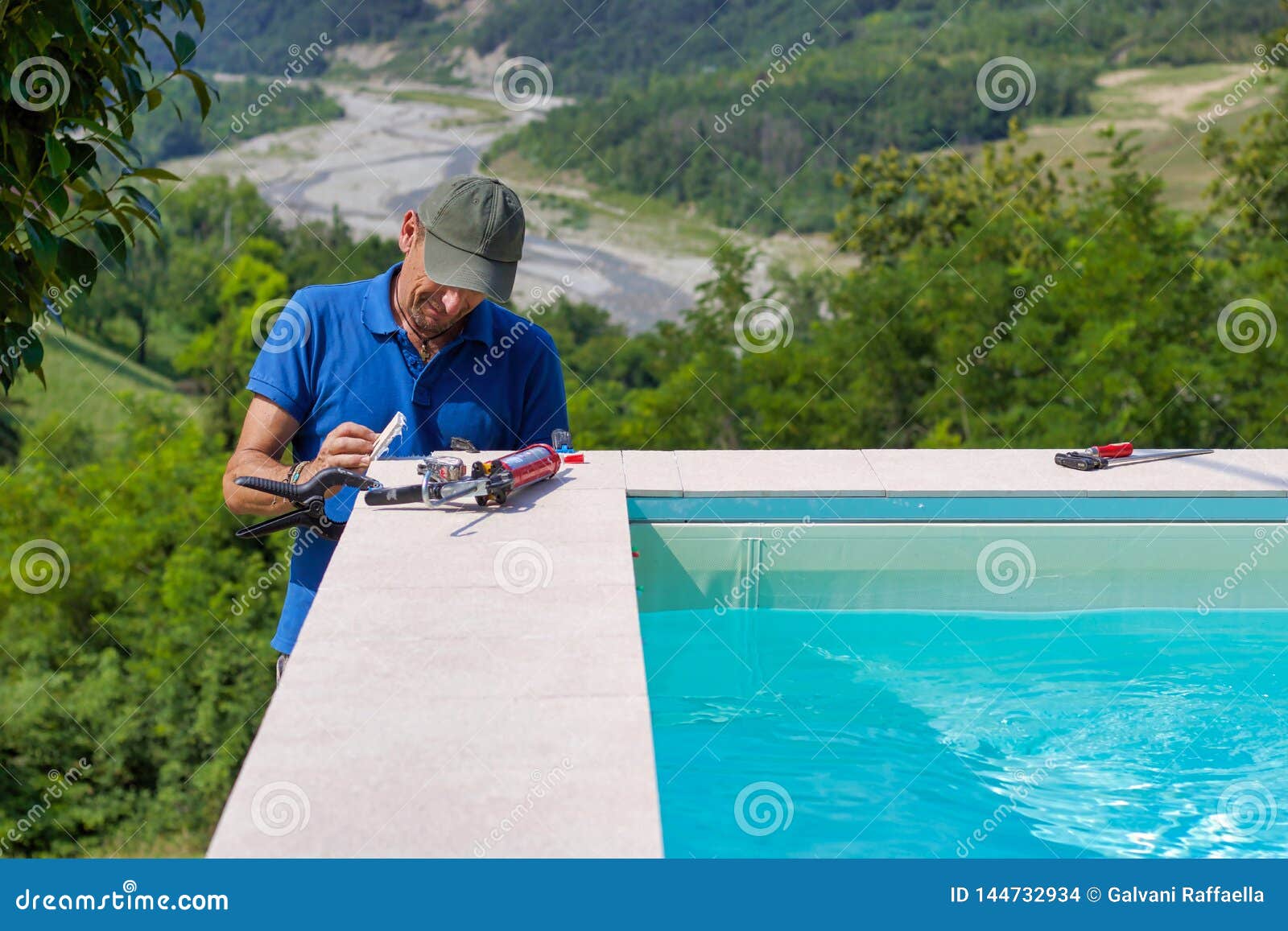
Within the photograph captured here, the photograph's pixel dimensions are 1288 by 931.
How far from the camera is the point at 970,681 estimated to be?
11.4 feet

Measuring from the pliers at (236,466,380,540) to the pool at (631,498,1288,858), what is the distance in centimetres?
98

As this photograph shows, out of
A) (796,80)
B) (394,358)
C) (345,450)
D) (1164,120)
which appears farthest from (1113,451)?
(1164,120)

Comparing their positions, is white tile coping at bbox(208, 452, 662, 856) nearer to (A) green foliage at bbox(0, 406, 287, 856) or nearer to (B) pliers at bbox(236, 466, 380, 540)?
(B) pliers at bbox(236, 466, 380, 540)

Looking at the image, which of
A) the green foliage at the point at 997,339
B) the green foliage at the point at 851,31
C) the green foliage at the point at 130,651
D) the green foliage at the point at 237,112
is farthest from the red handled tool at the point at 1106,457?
Result: the green foliage at the point at 237,112

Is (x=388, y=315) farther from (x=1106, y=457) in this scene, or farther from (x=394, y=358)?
(x=1106, y=457)

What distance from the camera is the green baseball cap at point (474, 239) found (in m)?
2.76

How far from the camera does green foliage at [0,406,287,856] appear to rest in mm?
23859

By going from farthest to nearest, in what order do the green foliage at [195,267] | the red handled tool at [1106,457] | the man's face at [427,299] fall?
the green foliage at [195,267], the red handled tool at [1106,457], the man's face at [427,299]

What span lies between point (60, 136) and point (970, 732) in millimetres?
2527

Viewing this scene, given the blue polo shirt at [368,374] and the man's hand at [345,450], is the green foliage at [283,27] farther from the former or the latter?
the man's hand at [345,450]

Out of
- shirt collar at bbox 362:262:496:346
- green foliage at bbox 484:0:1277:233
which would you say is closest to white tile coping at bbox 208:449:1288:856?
shirt collar at bbox 362:262:496:346

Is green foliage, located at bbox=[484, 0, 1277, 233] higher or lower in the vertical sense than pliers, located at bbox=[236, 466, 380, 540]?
higher

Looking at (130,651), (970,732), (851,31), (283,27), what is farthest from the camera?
(283,27)

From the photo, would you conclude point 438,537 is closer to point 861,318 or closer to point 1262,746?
point 1262,746
